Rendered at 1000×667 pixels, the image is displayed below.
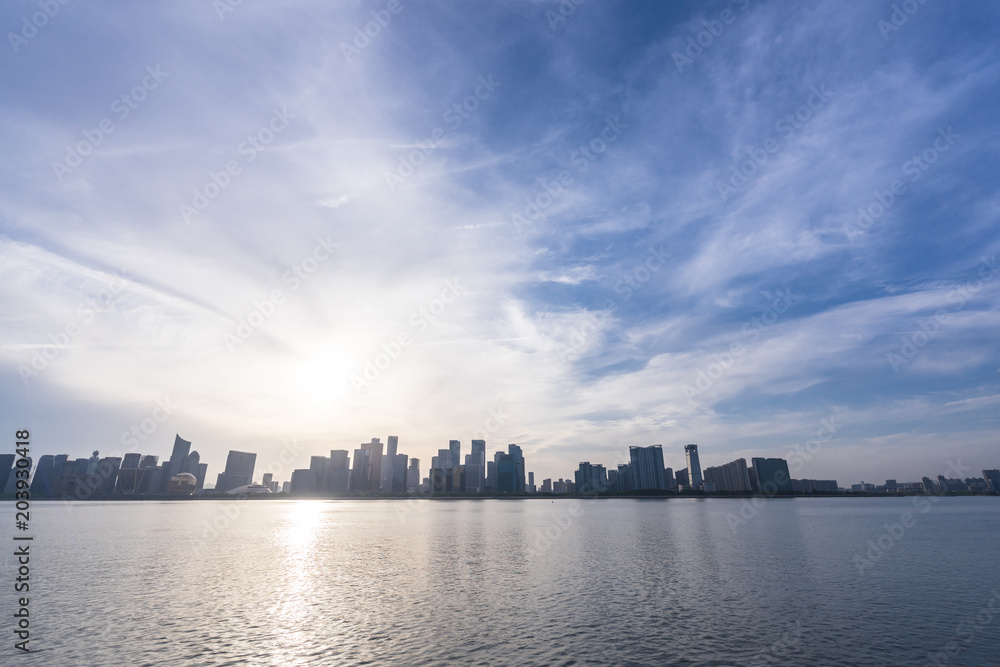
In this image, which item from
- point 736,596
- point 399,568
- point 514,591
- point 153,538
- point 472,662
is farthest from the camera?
point 153,538

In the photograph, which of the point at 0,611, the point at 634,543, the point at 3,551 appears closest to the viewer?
the point at 0,611

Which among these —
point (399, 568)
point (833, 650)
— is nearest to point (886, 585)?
point (833, 650)

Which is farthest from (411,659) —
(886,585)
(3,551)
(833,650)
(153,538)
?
(153,538)

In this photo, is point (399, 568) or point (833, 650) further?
point (399, 568)

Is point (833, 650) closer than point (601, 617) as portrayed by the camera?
Yes

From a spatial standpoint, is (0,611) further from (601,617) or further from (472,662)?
(601,617)

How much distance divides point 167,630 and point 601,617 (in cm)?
3775

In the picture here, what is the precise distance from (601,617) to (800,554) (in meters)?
53.7

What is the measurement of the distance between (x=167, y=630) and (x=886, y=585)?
7433cm

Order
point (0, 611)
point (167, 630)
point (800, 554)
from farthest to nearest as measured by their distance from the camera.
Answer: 1. point (800, 554)
2. point (0, 611)
3. point (167, 630)

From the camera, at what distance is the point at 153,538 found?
106500 mm

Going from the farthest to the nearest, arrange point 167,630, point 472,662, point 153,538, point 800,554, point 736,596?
point 153,538, point 800,554, point 736,596, point 167,630, point 472,662

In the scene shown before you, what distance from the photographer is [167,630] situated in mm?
37781

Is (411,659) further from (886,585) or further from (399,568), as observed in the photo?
(886,585)
